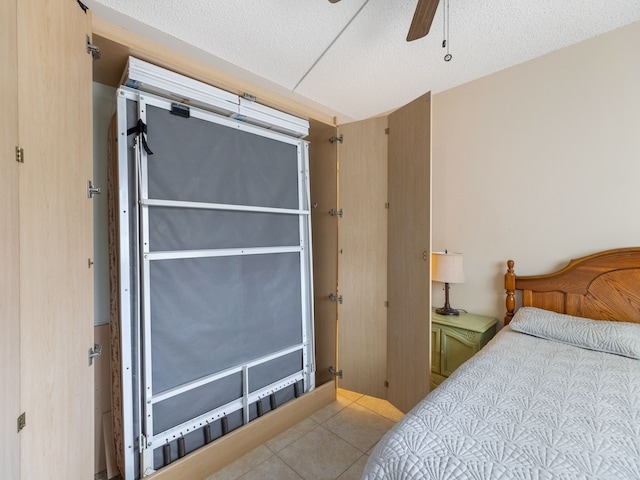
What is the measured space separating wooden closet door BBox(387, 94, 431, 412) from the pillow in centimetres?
68

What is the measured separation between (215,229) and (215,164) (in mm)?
394

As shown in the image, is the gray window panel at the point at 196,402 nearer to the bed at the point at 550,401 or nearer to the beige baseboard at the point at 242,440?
the beige baseboard at the point at 242,440

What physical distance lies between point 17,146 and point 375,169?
1998mm

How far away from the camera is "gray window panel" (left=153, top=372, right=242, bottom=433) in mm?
1484

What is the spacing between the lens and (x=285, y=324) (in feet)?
6.79

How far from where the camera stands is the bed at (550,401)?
83cm

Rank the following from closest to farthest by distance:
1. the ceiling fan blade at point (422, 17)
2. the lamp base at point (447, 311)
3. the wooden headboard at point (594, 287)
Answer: the ceiling fan blade at point (422, 17)
the wooden headboard at point (594, 287)
the lamp base at point (447, 311)

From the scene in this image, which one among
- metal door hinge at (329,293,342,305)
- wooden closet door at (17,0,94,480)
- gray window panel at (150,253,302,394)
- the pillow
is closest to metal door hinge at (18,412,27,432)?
wooden closet door at (17,0,94,480)

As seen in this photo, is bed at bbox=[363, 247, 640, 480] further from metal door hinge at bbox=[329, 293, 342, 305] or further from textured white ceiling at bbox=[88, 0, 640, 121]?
textured white ceiling at bbox=[88, 0, 640, 121]

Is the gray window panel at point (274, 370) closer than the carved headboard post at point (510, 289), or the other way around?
the gray window panel at point (274, 370)

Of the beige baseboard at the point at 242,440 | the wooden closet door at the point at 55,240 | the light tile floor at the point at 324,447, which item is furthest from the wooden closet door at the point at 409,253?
the wooden closet door at the point at 55,240

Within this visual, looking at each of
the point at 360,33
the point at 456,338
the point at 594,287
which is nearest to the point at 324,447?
the point at 456,338

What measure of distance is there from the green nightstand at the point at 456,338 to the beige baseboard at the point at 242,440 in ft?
3.08

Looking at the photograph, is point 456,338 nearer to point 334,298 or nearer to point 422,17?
point 334,298
